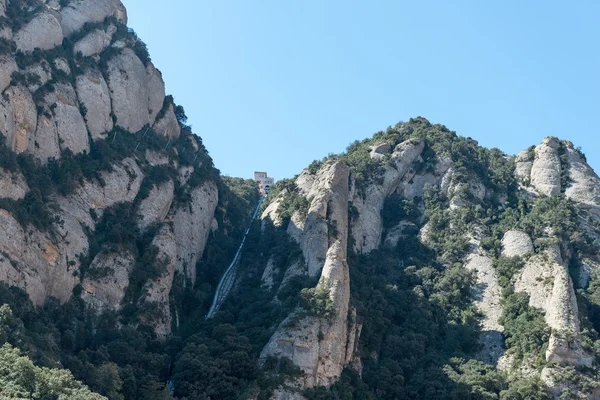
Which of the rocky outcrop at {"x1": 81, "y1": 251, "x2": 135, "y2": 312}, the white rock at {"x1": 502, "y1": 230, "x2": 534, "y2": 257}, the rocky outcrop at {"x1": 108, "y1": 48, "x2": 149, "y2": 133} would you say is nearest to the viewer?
the rocky outcrop at {"x1": 81, "y1": 251, "x2": 135, "y2": 312}

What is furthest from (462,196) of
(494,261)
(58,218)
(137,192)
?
(58,218)

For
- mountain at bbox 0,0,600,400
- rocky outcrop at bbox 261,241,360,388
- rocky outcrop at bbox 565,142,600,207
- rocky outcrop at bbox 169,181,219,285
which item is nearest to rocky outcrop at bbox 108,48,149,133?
mountain at bbox 0,0,600,400

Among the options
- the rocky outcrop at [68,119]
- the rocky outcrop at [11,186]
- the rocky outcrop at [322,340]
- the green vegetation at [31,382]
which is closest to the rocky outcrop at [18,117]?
the rocky outcrop at [68,119]

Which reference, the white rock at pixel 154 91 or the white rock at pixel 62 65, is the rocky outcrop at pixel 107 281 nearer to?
the white rock at pixel 62 65

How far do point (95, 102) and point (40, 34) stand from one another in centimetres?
915

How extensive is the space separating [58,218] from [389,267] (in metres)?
36.2

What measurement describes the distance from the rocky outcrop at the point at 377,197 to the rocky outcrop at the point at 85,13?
3955cm

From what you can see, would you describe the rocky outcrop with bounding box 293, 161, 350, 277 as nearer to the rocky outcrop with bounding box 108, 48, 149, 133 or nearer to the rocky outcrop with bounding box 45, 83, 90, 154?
the rocky outcrop with bounding box 108, 48, 149, 133

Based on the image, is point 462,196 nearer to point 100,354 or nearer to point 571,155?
point 571,155

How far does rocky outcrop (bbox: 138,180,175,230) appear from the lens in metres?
73.4

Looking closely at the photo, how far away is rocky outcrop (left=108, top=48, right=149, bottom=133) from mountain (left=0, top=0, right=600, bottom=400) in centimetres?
26

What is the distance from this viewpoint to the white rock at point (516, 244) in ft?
252

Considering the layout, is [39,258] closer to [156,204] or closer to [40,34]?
[156,204]

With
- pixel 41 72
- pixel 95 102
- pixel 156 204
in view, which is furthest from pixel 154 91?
pixel 156 204
